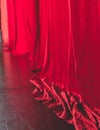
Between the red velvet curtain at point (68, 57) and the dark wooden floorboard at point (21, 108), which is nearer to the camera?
the dark wooden floorboard at point (21, 108)

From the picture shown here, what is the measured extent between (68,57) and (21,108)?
0.62m

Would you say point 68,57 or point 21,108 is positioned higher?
point 68,57

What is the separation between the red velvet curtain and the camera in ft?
5.94

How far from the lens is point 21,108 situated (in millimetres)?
1990

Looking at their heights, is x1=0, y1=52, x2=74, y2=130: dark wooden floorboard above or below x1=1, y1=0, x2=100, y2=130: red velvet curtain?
below

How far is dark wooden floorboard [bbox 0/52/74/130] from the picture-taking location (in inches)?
66.6

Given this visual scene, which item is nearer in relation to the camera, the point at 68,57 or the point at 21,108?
the point at 21,108

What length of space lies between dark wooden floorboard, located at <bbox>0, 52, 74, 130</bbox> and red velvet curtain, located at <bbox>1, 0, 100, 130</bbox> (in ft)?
0.26

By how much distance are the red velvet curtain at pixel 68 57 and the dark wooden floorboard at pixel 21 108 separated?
0.08 metres

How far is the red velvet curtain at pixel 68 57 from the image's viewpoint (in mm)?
1811

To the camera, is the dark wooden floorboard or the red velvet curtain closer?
the dark wooden floorboard

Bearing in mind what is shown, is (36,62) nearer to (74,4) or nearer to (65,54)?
(65,54)

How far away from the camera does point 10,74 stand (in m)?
3.00

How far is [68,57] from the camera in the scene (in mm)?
2207
